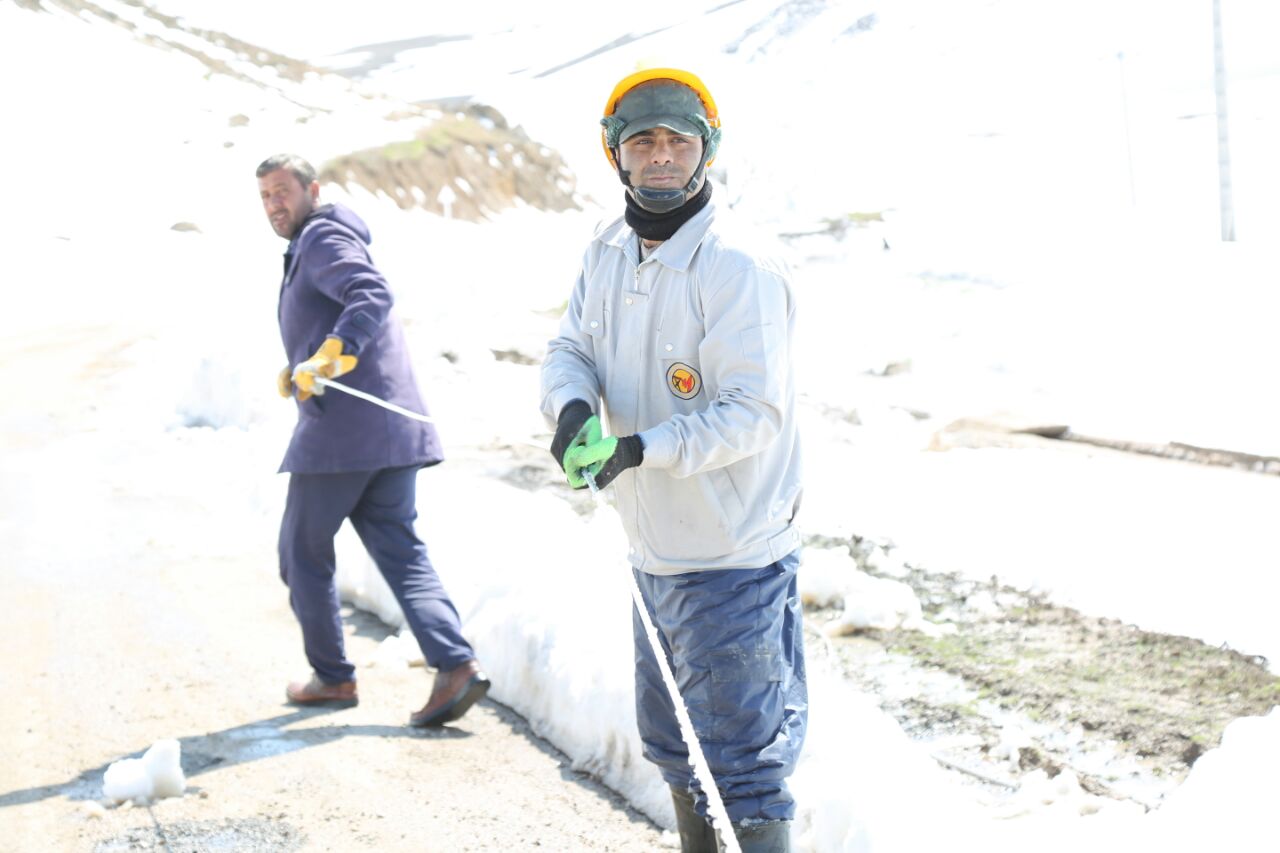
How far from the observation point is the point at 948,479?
21.7ft

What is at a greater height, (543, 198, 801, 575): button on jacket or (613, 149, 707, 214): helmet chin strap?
(613, 149, 707, 214): helmet chin strap

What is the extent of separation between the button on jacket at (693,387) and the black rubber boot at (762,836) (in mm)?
498

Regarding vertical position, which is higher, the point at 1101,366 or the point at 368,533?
the point at 368,533

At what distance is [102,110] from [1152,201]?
25.3 meters

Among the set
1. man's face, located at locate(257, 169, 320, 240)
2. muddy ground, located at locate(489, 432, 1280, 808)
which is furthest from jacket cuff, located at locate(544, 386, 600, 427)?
man's face, located at locate(257, 169, 320, 240)

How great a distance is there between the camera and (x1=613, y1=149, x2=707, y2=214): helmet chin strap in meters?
2.60

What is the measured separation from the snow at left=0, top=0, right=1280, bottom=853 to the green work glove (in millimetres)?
473

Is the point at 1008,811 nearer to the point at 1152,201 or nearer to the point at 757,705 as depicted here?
the point at 757,705

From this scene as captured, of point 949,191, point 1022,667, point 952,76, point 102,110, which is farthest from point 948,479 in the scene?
point 952,76

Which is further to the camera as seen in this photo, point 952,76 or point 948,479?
point 952,76

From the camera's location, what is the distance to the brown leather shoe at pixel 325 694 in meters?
4.49

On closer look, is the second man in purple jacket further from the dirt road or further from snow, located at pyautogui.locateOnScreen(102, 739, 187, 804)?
snow, located at pyautogui.locateOnScreen(102, 739, 187, 804)

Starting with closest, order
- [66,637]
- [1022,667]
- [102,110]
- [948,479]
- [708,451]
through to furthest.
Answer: [708,451] < [1022,667] < [66,637] < [948,479] < [102,110]

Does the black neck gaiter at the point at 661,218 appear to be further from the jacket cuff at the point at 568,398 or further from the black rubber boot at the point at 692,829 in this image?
the black rubber boot at the point at 692,829
